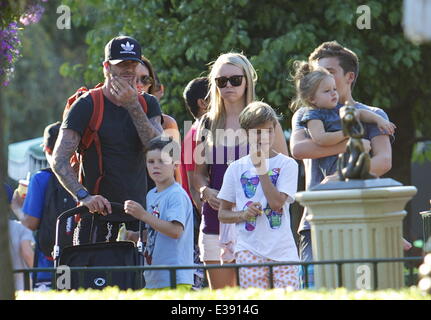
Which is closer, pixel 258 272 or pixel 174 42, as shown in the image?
pixel 258 272

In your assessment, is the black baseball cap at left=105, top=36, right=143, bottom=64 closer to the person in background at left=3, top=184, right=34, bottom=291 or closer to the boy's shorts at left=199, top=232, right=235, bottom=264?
the boy's shorts at left=199, top=232, right=235, bottom=264

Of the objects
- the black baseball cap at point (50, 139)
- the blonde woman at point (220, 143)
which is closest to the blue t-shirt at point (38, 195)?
the black baseball cap at point (50, 139)

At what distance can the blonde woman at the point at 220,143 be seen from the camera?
25.3 ft

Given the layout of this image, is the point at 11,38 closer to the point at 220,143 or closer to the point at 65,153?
the point at 65,153

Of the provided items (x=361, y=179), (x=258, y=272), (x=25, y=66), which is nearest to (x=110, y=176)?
(x=258, y=272)

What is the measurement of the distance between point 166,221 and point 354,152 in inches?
85.3

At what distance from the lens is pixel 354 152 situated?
18.5 feet

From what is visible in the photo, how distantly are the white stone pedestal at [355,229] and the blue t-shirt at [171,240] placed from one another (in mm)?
1984

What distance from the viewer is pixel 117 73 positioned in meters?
7.67

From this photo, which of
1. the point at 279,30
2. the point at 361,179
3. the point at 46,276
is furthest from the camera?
the point at 279,30

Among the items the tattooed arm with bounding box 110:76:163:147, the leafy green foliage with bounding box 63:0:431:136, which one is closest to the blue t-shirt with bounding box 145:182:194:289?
the tattooed arm with bounding box 110:76:163:147

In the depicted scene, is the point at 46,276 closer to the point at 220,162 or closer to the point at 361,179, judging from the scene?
the point at 220,162

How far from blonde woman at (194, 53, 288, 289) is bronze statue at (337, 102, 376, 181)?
6.45 feet
